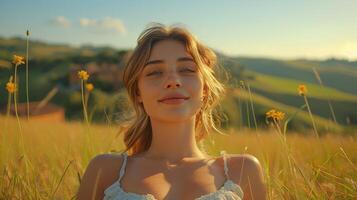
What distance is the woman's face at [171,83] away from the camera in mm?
2439

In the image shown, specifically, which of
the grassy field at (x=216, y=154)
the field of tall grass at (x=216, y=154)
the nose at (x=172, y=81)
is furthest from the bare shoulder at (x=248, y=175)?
the nose at (x=172, y=81)

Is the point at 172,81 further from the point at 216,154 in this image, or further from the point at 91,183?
the point at 216,154

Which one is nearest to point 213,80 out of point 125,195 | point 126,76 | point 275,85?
point 126,76

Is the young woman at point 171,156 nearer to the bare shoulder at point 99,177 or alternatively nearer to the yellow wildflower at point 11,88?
the bare shoulder at point 99,177

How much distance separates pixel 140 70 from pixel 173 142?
1.50ft

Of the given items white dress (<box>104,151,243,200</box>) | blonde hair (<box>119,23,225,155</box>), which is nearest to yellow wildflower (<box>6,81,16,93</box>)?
blonde hair (<box>119,23,225,155</box>)

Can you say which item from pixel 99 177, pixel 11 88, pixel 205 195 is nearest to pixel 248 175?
pixel 205 195

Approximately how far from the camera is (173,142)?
2.55m

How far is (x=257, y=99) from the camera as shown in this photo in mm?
62656

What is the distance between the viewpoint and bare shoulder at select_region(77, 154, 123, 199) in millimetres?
2447

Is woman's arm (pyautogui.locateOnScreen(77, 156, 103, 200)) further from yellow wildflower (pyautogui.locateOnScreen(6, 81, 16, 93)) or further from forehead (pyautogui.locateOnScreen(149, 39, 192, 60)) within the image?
yellow wildflower (pyautogui.locateOnScreen(6, 81, 16, 93))

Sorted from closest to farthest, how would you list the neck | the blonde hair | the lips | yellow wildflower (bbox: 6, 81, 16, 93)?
the lips
the neck
the blonde hair
yellow wildflower (bbox: 6, 81, 16, 93)

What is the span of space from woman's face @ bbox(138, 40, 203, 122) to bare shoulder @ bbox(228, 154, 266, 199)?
1.16ft

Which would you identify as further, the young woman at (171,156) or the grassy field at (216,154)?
the grassy field at (216,154)
